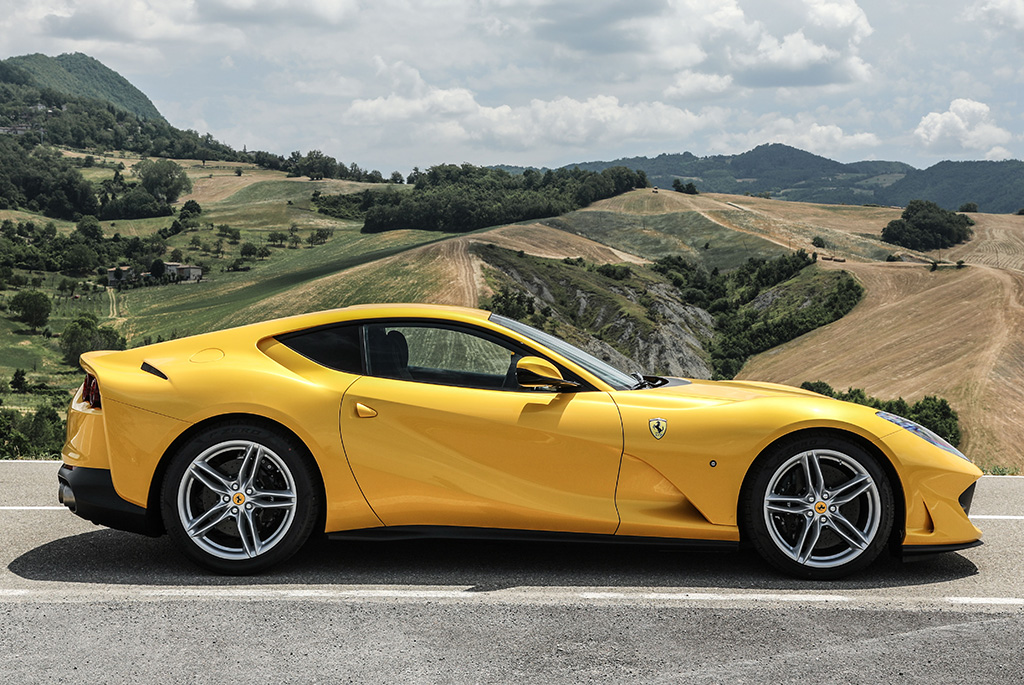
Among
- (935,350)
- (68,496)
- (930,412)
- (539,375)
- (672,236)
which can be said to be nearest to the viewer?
(539,375)

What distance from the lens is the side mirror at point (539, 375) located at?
4.17 meters

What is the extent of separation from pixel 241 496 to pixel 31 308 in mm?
113121

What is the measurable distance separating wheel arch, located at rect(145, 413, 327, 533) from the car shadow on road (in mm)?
290

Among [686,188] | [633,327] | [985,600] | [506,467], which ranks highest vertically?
[686,188]

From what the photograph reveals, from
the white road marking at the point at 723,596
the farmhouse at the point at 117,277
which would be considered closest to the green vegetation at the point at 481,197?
the farmhouse at the point at 117,277

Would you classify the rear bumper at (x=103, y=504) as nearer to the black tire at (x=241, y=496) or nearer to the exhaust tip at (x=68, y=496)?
the exhaust tip at (x=68, y=496)

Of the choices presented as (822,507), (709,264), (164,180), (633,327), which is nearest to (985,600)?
(822,507)

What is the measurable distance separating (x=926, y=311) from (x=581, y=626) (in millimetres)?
95730

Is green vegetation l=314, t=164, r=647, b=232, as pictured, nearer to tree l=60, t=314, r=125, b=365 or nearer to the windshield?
tree l=60, t=314, r=125, b=365

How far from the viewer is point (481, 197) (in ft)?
368

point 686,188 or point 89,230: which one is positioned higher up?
point 686,188

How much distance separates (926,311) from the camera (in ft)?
294

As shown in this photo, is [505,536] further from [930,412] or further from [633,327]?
[633,327]

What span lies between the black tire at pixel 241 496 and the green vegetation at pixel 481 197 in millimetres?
105662
